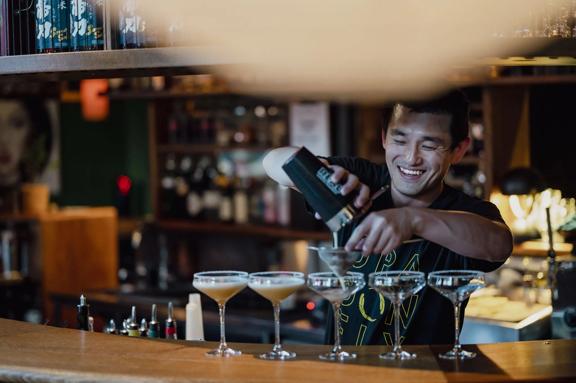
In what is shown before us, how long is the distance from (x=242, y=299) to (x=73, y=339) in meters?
3.01

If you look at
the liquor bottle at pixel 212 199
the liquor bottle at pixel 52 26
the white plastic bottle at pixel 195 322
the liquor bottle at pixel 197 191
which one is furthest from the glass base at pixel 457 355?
the liquor bottle at pixel 197 191

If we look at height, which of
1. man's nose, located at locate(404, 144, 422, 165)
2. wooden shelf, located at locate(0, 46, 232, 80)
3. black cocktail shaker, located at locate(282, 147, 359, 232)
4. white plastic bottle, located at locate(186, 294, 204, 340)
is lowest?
white plastic bottle, located at locate(186, 294, 204, 340)

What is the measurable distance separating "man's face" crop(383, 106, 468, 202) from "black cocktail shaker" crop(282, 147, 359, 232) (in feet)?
1.36

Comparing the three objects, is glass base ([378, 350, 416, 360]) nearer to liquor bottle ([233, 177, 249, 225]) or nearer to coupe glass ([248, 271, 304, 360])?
coupe glass ([248, 271, 304, 360])

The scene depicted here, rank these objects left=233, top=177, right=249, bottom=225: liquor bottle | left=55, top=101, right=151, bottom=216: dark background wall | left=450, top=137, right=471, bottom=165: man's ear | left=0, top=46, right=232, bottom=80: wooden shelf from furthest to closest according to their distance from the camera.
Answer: left=55, top=101, right=151, bottom=216: dark background wall, left=233, top=177, right=249, bottom=225: liquor bottle, left=450, top=137, right=471, bottom=165: man's ear, left=0, top=46, right=232, bottom=80: wooden shelf

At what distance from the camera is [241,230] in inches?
279

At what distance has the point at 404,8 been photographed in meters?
2.66

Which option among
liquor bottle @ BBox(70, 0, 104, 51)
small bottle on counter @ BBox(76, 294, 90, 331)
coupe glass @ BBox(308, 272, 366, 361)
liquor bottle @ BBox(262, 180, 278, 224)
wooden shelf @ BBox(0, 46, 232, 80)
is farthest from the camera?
liquor bottle @ BBox(262, 180, 278, 224)

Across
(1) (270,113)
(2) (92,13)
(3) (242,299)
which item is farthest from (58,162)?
(2) (92,13)

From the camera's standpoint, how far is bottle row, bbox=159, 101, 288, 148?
7.07 meters

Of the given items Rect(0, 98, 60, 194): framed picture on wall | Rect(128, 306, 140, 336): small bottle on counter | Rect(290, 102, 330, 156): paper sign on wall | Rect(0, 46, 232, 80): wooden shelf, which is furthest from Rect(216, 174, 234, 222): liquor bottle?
Rect(128, 306, 140, 336): small bottle on counter

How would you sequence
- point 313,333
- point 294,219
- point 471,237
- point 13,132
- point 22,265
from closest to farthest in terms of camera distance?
point 471,237 → point 313,333 → point 294,219 → point 22,265 → point 13,132

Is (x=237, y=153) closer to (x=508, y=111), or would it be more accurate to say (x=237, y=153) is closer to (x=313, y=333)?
(x=508, y=111)

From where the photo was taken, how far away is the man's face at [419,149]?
2836 millimetres
